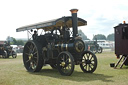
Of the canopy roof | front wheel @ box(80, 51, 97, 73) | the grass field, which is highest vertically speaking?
the canopy roof

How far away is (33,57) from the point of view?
396 inches

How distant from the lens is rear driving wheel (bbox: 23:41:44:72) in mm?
9594

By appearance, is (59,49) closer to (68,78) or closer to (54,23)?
(54,23)

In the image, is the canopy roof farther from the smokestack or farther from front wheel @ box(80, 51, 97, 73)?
front wheel @ box(80, 51, 97, 73)

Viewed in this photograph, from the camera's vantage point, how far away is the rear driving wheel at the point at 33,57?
959 cm

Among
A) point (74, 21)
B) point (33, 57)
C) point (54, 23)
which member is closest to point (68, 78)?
point (54, 23)

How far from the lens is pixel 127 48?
1102 cm

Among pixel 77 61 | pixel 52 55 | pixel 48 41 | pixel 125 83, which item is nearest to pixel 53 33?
pixel 48 41

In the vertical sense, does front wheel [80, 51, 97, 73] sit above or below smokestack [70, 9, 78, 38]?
below

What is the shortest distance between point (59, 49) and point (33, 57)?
168 centimetres

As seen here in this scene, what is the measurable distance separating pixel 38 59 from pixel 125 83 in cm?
452

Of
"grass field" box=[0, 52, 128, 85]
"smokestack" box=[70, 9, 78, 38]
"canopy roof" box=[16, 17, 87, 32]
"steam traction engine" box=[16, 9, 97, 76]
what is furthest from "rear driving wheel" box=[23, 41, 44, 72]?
"smokestack" box=[70, 9, 78, 38]

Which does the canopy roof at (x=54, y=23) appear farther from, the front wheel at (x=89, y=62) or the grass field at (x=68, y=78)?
Result: the grass field at (x=68, y=78)

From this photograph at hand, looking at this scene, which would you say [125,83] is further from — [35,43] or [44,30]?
[44,30]
